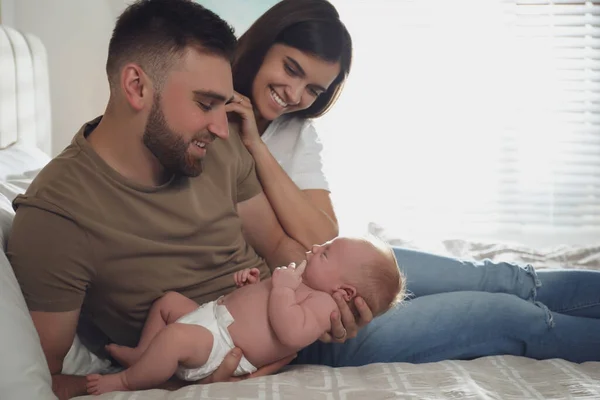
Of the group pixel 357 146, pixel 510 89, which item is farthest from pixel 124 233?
pixel 510 89

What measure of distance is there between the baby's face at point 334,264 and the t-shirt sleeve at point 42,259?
481 millimetres

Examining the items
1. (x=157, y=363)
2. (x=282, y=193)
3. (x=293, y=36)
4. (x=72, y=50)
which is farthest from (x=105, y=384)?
(x=72, y=50)

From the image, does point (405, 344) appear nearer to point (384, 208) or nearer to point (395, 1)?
point (384, 208)

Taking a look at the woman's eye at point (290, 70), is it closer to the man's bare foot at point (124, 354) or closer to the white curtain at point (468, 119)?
the man's bare foot at point (124, 354)

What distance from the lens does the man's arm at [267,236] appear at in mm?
1777

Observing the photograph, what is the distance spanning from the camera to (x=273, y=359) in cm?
144

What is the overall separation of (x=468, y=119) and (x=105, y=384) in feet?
8.75

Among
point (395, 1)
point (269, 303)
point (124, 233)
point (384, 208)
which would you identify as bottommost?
point (384, 208)

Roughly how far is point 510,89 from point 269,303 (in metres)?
2.54

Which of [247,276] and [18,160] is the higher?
[18,160]

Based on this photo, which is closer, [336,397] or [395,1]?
[336,397]

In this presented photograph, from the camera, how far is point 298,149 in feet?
6.70

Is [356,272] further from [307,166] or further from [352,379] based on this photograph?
[307,166]

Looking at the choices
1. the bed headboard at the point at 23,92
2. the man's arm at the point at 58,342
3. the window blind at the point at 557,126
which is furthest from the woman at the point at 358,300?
the window blind at the point at 557,126
